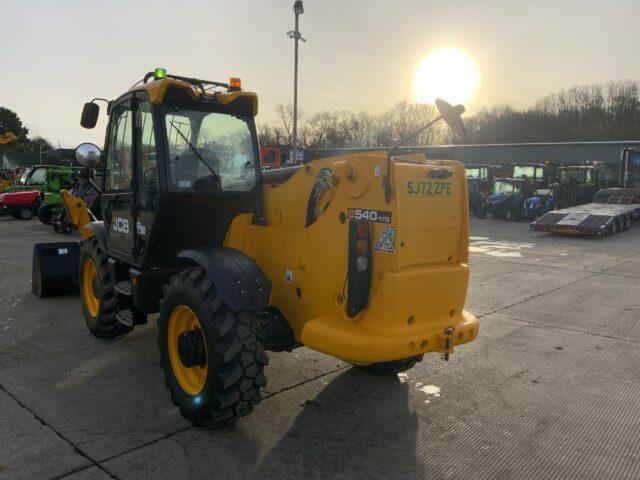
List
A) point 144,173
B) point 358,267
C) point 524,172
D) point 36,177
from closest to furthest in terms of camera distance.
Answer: point 358,267 < point 144,173 < point 36,177 < point 524,172

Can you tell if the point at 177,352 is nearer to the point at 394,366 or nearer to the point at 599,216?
the point at 394,366

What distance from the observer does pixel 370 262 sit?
3354 mm

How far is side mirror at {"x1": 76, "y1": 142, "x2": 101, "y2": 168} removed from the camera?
5.63m

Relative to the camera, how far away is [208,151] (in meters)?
4.18

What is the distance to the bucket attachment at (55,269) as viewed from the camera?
7285mm

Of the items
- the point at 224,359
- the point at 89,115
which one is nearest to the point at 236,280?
the point at 224,359

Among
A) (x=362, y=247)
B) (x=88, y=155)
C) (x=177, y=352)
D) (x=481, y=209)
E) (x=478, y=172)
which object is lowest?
(x=177, y=352)

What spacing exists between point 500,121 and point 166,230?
2574 inches

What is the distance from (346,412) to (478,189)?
22.9 meters

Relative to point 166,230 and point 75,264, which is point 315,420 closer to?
point 166,230

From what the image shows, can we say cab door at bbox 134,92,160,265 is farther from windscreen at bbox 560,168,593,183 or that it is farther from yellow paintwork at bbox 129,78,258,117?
windscreen at bbox 560,168,593,183

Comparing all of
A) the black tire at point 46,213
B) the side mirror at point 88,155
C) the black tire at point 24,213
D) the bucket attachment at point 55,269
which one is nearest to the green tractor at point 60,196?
the black tire at point 46,213

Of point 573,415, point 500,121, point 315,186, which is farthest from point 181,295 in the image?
point 500,121

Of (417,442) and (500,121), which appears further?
(500,121)
